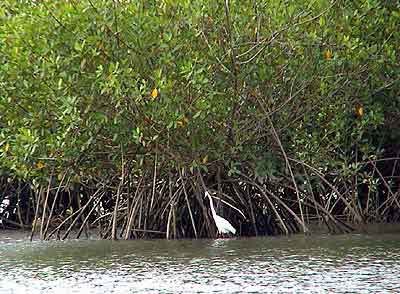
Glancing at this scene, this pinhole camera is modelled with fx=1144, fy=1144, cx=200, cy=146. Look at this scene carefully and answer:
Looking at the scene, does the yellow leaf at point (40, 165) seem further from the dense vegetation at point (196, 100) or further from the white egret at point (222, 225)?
the white egret at point (222, 225)

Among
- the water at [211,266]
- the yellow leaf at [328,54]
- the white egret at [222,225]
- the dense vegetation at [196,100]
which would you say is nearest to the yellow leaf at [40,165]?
the dense vegetation at [196,100]

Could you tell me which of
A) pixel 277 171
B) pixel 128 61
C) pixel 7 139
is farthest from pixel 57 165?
pixel 277 171

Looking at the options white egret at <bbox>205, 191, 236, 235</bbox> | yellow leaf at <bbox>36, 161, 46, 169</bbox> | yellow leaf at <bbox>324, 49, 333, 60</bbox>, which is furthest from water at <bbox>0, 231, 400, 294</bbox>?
yellow leaf at <bbox>324, 49, 333, 60</bbox>

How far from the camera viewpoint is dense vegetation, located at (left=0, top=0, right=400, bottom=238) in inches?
328

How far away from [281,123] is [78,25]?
1859mm

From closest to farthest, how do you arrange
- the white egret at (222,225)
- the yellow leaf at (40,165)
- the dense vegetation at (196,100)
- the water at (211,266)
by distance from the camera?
the water at (211,266)
the dense vegetation at (196,100)
the white egret at (222,225)
the yellow leaf at (40,165)

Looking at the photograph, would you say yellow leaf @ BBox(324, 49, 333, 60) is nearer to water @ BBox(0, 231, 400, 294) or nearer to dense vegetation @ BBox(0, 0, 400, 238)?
dense vegetation @ BBox(0, 0, 400, 238)

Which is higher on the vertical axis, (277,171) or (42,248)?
(277,171)

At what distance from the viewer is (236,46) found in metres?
8.38

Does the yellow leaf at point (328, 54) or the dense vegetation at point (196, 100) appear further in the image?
the yellow leaf at point (328, 54)

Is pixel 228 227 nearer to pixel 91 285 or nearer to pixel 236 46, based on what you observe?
pixel 236 46

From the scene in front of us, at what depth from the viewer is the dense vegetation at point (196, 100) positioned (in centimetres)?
833

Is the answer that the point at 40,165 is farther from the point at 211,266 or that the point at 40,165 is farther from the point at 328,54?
the point at 211,266

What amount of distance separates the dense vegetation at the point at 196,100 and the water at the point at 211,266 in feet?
2.13
